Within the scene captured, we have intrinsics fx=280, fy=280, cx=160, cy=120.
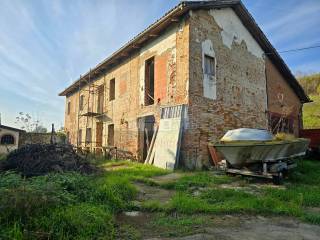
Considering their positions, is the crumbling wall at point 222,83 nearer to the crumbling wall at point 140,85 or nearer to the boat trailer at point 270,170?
the crumbling wall at point 140,85

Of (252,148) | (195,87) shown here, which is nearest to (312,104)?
(195,87)

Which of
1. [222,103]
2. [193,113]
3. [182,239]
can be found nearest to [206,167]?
[193,113]

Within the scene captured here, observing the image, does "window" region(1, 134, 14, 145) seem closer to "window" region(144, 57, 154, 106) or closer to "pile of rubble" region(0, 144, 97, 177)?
"window" region(144, 57, 154, 106)

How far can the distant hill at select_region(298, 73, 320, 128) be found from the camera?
24750mm

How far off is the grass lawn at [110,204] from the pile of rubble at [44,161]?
1.46 metres

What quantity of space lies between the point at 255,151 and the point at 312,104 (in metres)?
23.6

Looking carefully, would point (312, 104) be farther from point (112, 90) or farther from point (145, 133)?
point (145, 133)

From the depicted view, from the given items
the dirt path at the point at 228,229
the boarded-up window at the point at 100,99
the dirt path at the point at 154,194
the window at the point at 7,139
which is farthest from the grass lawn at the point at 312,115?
the window at the point at 7,139

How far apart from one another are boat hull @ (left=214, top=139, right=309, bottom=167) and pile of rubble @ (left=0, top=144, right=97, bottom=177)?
153 inches

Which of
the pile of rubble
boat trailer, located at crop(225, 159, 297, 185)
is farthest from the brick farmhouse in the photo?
the pile of rubble

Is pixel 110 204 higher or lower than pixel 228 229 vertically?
higher

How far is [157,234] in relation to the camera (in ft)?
12.7

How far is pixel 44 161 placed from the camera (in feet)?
23.1

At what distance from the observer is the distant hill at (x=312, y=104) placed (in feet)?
81.2
